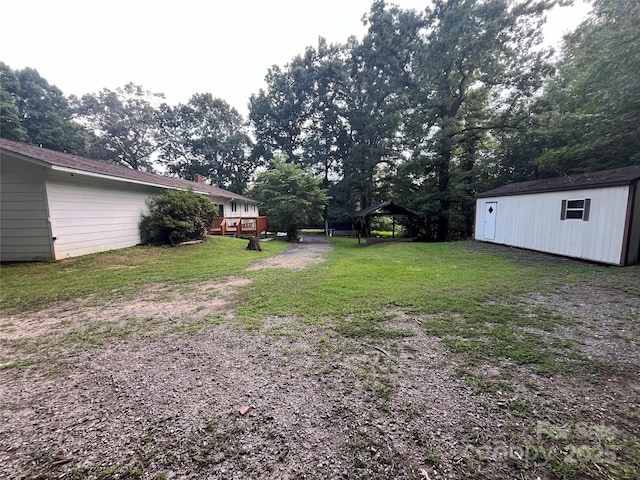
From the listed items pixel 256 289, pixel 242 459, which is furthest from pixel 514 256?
pixel 242 459

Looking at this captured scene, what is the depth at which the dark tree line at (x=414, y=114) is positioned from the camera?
1065 centimetres

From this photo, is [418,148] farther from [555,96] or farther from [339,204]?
[339,204]

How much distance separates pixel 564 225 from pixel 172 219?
14130 millimetres

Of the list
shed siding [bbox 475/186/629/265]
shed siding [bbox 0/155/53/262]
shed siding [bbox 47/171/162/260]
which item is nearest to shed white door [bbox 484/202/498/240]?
shed siding [bbox 475/186/629/265]

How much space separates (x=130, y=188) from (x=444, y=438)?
12920mm

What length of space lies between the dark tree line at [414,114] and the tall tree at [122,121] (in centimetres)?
12

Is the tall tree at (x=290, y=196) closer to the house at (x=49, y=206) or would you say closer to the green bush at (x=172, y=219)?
the green bush at (x=172, y=219)

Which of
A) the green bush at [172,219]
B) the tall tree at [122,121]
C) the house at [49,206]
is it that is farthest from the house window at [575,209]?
the tall tree at [122,121]

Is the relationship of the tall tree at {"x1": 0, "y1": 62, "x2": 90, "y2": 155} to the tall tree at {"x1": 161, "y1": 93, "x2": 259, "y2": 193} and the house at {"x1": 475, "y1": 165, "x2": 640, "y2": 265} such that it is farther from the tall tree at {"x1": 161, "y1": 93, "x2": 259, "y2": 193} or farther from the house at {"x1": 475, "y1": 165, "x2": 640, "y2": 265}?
the house at {"x1": 475, "y1": 165, "x2": 640, "y2": 265}

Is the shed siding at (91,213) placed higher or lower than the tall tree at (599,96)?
lower

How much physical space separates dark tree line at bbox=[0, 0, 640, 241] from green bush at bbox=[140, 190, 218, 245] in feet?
44.1

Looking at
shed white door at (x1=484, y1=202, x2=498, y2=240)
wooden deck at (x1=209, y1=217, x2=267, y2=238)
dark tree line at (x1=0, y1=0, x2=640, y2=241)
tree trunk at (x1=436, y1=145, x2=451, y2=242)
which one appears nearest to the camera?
dark tree line at (x1=0, y1=0, x2=640, y2=241)

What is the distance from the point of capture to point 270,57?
90.1 ft

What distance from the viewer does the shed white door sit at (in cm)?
1195
